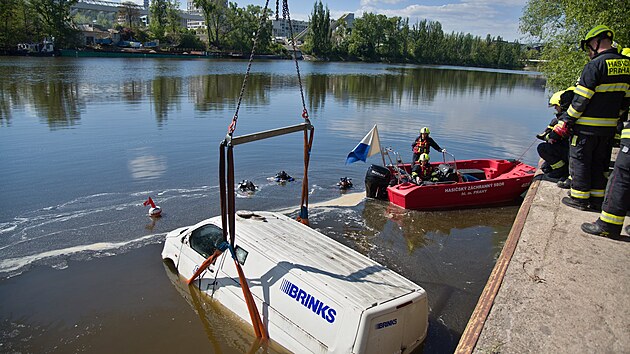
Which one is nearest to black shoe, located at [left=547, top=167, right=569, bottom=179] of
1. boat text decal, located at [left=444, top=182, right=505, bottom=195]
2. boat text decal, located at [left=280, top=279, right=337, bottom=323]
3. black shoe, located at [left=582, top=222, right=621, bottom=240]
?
boat text decal, located at [left=444, top=182, right=505, bottom=195]

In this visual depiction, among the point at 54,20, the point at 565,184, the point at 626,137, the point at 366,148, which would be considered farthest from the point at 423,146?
the point at 54,20

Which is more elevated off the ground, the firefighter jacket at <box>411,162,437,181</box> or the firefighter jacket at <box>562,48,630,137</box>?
the firefighter jacket at <box>562,48,630,137</box>

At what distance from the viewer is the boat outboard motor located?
12391 mm

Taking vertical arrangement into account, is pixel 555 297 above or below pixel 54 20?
below

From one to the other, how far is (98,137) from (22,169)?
4.78m

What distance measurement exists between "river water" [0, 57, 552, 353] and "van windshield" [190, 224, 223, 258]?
782mm

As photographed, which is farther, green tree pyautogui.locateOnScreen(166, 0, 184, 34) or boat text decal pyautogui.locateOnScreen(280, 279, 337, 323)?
green tree pyautogui.locateOnScreen(166, 0, 184, 34)

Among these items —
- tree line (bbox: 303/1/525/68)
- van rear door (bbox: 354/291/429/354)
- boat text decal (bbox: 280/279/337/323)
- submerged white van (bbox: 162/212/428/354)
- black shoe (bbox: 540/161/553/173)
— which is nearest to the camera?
van rear door (bbox: 354/291/429/354)

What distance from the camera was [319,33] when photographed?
382ft

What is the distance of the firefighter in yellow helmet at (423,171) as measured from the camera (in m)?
12.1

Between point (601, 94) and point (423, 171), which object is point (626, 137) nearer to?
point (601, 94)

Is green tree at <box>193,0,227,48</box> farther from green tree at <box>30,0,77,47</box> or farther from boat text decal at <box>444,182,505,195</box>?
boat text decal at <box>444,182,505,195</box>

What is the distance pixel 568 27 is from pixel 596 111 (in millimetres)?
15554

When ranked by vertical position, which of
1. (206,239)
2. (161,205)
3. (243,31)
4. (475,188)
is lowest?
(161,205)
